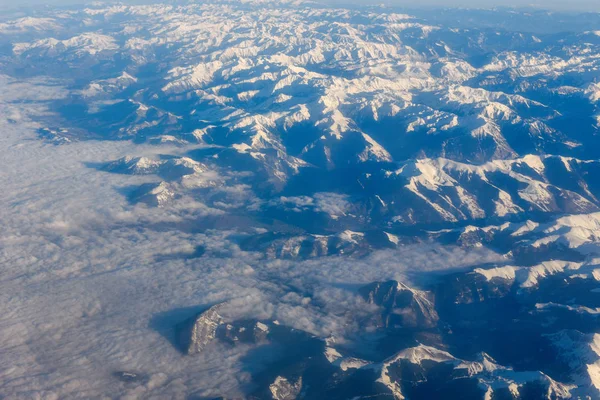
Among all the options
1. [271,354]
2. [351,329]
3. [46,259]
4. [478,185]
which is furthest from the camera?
[478,185]

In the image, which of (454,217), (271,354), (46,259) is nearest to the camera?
(271,354)

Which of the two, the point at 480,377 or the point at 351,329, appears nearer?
the point at 480,377

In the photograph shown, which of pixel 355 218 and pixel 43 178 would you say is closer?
pixel 355 218

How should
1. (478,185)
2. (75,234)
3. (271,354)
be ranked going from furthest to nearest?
(478,185) → (75,234) → (271,354)

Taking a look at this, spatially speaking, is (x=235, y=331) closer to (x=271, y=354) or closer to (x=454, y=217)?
(x=271, y=354)

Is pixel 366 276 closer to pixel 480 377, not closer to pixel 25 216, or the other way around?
pixel 480 377

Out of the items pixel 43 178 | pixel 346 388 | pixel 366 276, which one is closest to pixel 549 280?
pixel 366 276

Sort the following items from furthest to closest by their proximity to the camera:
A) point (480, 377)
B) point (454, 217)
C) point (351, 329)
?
point (454, 217) < point (351, 329) < point (480, 377)

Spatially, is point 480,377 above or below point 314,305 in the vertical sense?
above

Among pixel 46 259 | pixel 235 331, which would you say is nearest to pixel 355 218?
pixel 235 331
